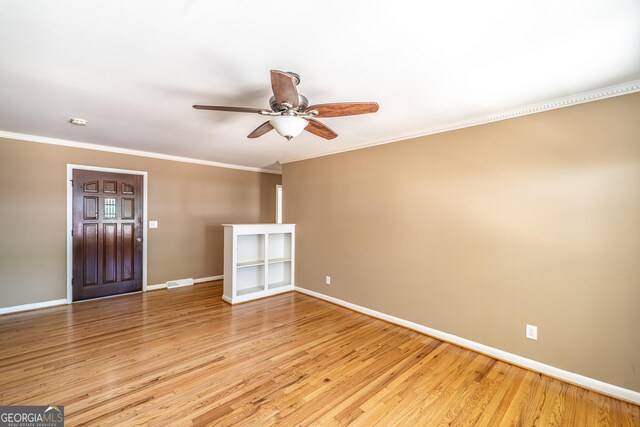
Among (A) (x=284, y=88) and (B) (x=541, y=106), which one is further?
(B) (x=541, y=106)

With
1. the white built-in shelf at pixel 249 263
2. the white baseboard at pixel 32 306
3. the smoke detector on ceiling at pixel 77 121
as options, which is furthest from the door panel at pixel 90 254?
the white built-in shelf at pixel 249 263

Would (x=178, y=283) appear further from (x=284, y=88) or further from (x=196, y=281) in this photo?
(x=284, y=88)

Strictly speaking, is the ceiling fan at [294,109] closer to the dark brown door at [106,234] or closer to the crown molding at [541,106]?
the crown molding at [541,106]

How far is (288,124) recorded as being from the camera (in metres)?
2.19

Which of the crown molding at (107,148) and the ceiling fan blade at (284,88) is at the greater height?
the crown molding at (107,148)

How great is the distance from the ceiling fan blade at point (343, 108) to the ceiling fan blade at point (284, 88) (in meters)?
0.18

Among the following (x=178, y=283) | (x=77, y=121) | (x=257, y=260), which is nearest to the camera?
(x=77, y=121)

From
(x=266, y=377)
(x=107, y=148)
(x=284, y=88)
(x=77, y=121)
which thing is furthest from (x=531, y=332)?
(x=107, y=148)

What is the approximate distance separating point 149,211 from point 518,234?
17.6 ft

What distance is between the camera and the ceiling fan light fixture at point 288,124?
216 cm

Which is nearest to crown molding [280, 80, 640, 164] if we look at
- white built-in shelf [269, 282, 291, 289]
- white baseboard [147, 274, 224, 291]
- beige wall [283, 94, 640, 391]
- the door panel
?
beige wall [283, 94, 640, 391]

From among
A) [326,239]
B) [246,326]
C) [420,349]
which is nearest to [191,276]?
[246,326]

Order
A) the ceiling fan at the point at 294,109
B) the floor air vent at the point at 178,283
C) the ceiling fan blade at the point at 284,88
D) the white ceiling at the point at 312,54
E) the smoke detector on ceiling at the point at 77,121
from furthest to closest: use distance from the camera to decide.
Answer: the floor air vent at the point at 178,283 < the smoke detector on ceiling at the point at 77,121 < the ceiling fan at the point at 294,109 < the ceiling fan blade at the point at 284,88 < the white ceiling at the point at 312,54

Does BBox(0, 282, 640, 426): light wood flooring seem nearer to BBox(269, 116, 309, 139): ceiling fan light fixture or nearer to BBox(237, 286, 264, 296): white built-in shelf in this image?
BBox(237, 286, 264, 296): white built-in shelf
